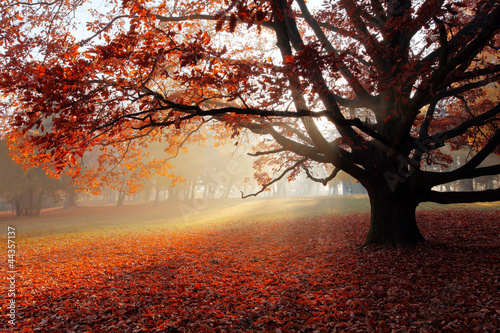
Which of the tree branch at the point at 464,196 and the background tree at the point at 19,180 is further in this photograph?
the background tree at the point at 19,180

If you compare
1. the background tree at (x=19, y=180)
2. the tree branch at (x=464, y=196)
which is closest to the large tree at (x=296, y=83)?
the tree branch at (x=464, y=196)

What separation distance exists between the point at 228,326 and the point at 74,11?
9.03 m

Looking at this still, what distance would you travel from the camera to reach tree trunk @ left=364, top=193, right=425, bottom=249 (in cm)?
754

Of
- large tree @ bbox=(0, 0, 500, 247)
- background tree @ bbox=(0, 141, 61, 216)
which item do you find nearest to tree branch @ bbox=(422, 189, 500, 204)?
large tree @ bbox=(0, 0, 500, 247)

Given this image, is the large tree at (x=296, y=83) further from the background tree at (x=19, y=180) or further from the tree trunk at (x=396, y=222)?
the background tree at (x=19, y=180)

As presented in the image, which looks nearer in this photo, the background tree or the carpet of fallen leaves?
the carpet of fallen leaves

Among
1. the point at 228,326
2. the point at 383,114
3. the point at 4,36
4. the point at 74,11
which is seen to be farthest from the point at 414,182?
the point at 4,36

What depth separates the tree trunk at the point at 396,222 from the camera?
24.7ft

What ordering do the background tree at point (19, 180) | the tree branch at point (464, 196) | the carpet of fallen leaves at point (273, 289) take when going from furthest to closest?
the background tree at point (19, 180), the tree branch at point (464, 196), the carpet of fallen leaves at point (273, 289)

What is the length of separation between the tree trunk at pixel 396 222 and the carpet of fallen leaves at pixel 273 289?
1.12 feet

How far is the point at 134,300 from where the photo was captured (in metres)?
5.08

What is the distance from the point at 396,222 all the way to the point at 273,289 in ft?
13.8

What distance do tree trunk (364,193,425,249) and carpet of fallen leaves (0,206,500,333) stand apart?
34cm

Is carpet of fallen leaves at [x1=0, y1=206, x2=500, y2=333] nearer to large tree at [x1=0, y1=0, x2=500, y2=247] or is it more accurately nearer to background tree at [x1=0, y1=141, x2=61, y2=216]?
large tree at [x1=0, y1=0, x2=500, y2=247]
